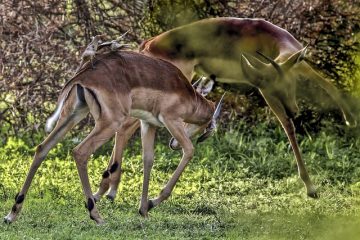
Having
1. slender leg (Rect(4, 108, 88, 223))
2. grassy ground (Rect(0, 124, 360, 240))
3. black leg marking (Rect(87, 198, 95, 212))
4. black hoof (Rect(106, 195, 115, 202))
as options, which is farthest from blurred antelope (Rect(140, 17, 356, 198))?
black leg marking (Rect(87, 198, 95, 212))

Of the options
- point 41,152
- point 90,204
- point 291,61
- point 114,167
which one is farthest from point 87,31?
point 90,204

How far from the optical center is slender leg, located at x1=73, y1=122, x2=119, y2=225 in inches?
225

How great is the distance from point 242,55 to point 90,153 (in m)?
1.56

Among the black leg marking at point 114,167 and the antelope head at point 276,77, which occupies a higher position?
the antelope head at point 276,77

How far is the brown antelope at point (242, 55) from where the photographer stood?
22.9 feet

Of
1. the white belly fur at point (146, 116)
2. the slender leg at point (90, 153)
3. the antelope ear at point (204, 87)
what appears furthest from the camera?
the antelope ear at point (204, 87)

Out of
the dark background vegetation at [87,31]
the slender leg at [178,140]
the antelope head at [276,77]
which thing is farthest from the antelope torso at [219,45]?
the dark background vegetation at [87,31]

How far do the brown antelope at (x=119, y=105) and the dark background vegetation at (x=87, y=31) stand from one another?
3.01m

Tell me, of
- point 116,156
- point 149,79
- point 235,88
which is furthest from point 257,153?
point 149,79

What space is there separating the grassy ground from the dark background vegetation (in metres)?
0.53

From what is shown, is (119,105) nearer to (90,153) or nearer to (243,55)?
(90,153)

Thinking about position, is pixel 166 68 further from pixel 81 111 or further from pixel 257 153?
pixel 257 153

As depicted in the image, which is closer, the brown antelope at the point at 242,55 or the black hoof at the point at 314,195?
the brown antelope at the point at 242,55

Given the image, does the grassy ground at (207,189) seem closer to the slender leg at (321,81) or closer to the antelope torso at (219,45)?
the slender leg at (321,81)
